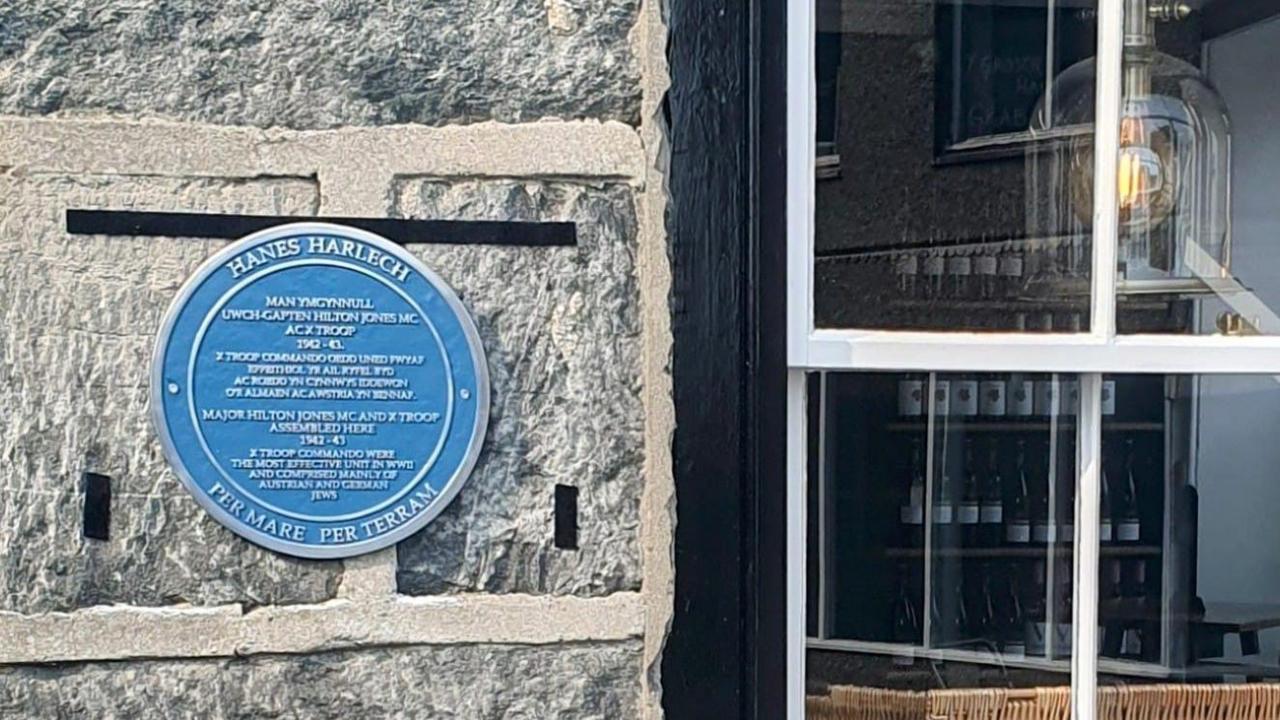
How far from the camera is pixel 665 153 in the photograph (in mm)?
1479

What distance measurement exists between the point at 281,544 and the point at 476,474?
0.23m

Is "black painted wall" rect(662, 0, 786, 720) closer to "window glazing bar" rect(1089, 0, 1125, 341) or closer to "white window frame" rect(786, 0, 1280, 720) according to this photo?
"white window frame" rect(786, 0, 1280, 720)

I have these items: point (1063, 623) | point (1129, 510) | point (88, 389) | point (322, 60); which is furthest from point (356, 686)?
point (1129, 510)

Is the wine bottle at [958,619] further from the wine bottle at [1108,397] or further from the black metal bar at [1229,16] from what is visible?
the black metal bar at [1229,16]

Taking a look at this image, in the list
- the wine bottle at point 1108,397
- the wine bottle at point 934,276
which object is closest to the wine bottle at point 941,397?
the wine bottle at point 934,276

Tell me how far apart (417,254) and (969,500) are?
31.1 inches

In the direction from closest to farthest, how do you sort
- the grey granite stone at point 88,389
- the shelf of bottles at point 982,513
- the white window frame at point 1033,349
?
the grey granite stone at point 88,389 < the white window frame at point 1033,349 < the shelf of bottles at point 982,513

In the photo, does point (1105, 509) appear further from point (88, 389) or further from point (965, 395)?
point (88, 389)

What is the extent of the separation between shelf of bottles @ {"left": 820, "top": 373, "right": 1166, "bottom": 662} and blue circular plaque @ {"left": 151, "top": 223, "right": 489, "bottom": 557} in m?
0.51

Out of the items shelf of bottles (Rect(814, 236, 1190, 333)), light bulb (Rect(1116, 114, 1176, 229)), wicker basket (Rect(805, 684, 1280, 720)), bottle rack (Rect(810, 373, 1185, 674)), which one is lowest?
wicker basket (Rect(805, 684, 1280, 720))

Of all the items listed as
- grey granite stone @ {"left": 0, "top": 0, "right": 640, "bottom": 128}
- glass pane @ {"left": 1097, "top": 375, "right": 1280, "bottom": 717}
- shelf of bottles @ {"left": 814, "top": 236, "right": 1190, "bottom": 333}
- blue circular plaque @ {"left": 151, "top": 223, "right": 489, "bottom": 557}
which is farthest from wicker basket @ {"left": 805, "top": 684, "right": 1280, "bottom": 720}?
grey granite stone @ {"left": 0, "top": 0, "right": 640, "bottom": 128}

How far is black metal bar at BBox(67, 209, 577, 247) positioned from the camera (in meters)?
1.39

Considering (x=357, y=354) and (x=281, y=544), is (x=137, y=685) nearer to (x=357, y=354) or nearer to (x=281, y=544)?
(x=281, y=544)

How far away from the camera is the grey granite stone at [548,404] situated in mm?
1455
